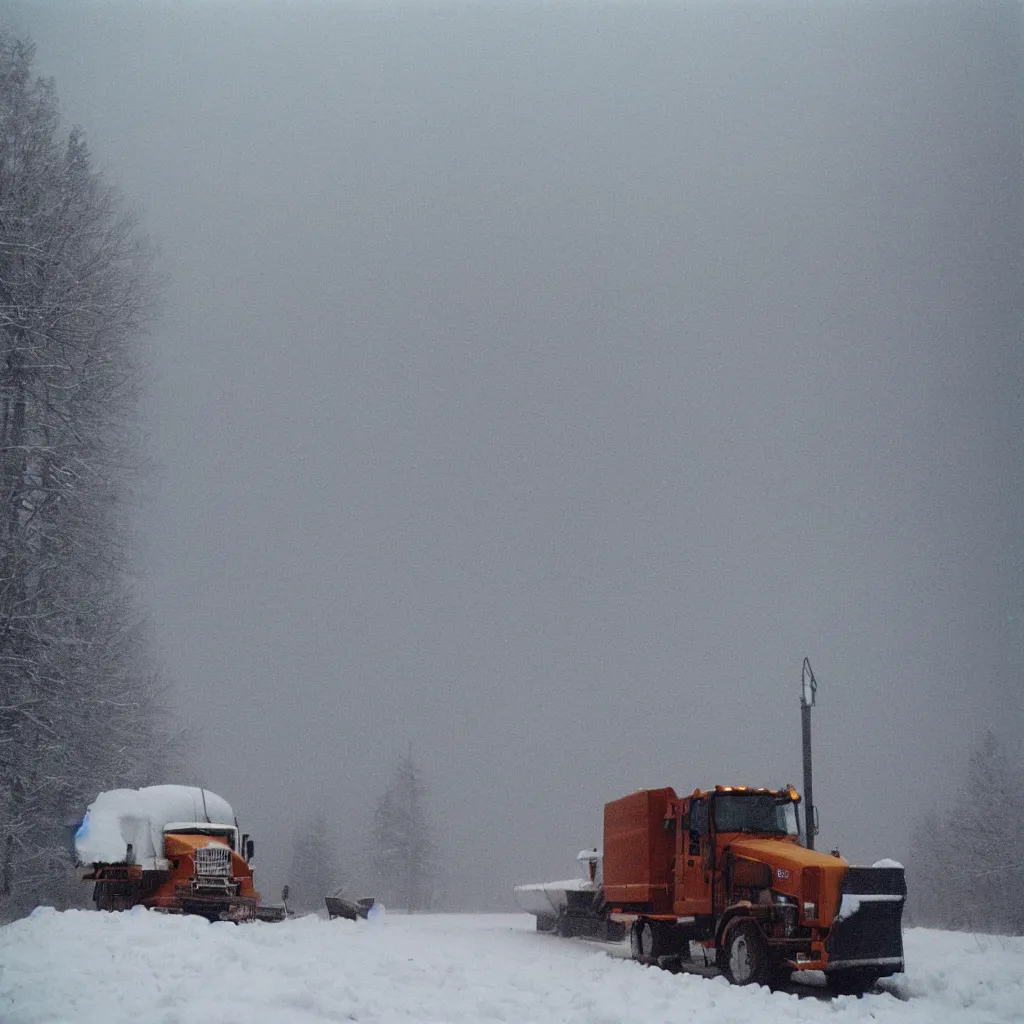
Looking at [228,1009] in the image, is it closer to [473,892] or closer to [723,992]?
[723,992]

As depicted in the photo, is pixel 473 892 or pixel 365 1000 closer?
pixel 365 1000

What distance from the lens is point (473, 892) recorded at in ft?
260

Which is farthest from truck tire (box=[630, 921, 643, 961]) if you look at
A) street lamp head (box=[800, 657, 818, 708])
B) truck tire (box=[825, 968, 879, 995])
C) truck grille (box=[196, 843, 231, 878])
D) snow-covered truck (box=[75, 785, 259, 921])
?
truck grille (box=[196, 843, 231, 878])

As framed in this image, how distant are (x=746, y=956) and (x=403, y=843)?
39.0 meters

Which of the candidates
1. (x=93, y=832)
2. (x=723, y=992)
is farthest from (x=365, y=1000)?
(x=93, y=832)

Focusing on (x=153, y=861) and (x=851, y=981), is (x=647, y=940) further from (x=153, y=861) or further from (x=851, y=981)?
(x=153, y=861)

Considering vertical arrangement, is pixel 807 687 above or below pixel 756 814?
above

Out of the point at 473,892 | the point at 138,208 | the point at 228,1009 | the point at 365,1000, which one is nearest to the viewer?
the point at 228,1009

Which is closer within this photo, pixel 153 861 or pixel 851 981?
pixel 851 981

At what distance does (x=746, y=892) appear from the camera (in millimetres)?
14711

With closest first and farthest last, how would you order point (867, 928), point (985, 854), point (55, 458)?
point (867, 928) < point (55, 458) < point (985, 854)

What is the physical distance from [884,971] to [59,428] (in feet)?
54.0

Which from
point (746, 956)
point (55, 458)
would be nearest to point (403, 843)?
point (55, 458)

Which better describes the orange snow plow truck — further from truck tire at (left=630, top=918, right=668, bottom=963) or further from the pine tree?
the pine tree
